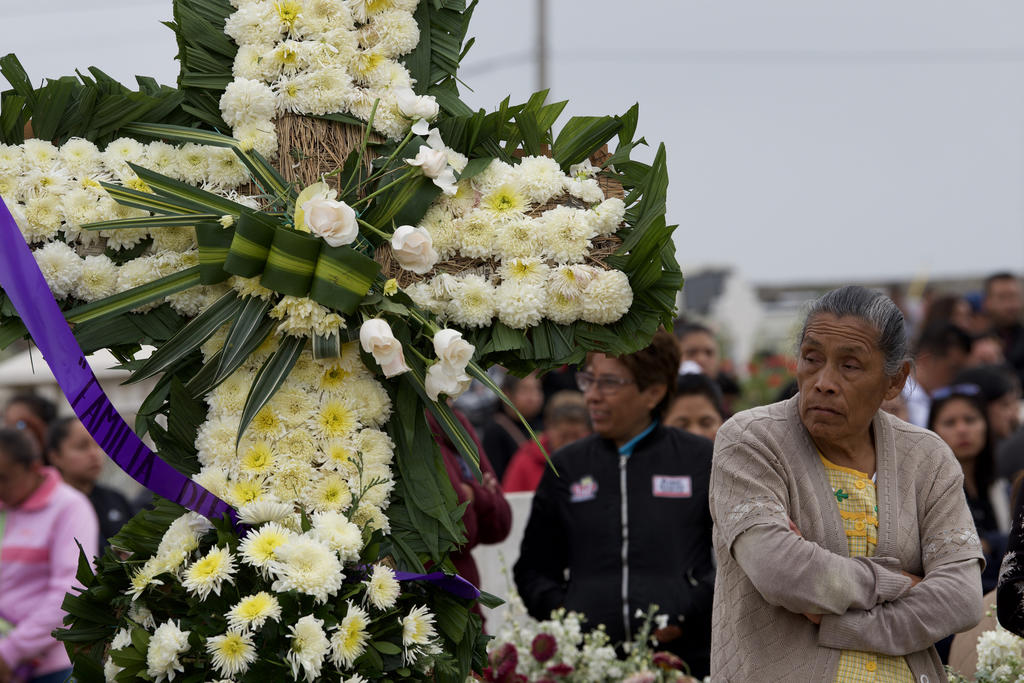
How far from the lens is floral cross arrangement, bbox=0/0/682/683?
2.77 metres

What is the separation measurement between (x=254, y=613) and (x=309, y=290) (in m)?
0.75

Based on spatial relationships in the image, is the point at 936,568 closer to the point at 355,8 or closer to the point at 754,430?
the point at 754,430

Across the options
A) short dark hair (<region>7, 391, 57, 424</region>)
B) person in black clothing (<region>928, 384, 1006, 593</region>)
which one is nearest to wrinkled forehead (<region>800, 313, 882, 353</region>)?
person in black clothing (<region>928, 384, 1006, 593</region>)

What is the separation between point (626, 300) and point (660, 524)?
4.89ft

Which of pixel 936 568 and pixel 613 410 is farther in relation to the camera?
pixel 613 410

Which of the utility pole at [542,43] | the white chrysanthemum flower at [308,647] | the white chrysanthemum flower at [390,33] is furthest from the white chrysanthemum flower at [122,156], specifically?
the utility pole at [542,43]

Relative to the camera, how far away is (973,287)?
24.4 m

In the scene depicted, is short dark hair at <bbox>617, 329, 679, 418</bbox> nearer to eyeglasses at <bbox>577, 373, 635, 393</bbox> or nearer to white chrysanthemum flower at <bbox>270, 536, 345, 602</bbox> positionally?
eyeglasses at <bbox>577, 373, 635, 393</bbox>

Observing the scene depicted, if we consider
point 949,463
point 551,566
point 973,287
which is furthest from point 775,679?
point 973,287

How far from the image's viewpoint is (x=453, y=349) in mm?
2812

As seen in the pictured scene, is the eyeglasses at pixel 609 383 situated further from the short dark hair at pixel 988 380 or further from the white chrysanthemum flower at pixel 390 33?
the short dark hair at pixel 988 380

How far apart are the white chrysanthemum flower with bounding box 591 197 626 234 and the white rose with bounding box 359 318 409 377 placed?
2.05 ft

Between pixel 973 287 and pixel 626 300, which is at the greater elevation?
pixel 973 287

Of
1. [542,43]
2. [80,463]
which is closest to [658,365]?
[80,463]
